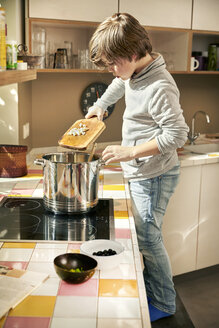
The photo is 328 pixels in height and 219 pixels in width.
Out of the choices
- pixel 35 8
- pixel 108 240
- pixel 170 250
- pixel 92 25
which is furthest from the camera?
pixel 170 250

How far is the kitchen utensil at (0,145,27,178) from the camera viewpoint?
2.11 m

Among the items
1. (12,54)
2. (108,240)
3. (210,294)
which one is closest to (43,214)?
(108,240)

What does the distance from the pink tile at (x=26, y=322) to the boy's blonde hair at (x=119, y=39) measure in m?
0.99

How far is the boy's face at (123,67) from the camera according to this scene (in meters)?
1.60

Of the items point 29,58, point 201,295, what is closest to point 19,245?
point 29,58

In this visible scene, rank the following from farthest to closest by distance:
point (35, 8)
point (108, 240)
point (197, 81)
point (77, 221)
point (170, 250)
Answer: point (197, 81) < point (170, 250) < point (35, 8) < point (77, 221) < point (108, 240)

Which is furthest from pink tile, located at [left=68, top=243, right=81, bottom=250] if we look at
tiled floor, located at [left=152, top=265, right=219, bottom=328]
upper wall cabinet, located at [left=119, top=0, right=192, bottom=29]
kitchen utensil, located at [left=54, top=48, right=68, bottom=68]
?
upper wall cabinet, located at [left=119, top=0, right=192, bottom=29]

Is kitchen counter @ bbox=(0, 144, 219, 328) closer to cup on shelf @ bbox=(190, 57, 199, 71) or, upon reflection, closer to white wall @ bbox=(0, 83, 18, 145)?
white wall @ bbox=(0, 83, 18, 145)

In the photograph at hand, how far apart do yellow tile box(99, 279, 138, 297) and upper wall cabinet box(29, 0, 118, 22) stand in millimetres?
1867

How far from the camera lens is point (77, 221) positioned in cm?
157

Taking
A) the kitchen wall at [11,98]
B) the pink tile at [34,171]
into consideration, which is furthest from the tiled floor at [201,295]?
the kitchen wall at [11,98]

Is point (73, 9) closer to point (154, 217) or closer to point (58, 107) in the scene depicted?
point (58, 107)

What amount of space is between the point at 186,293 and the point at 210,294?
16 cm

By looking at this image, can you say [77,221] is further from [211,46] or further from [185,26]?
[211,46]
